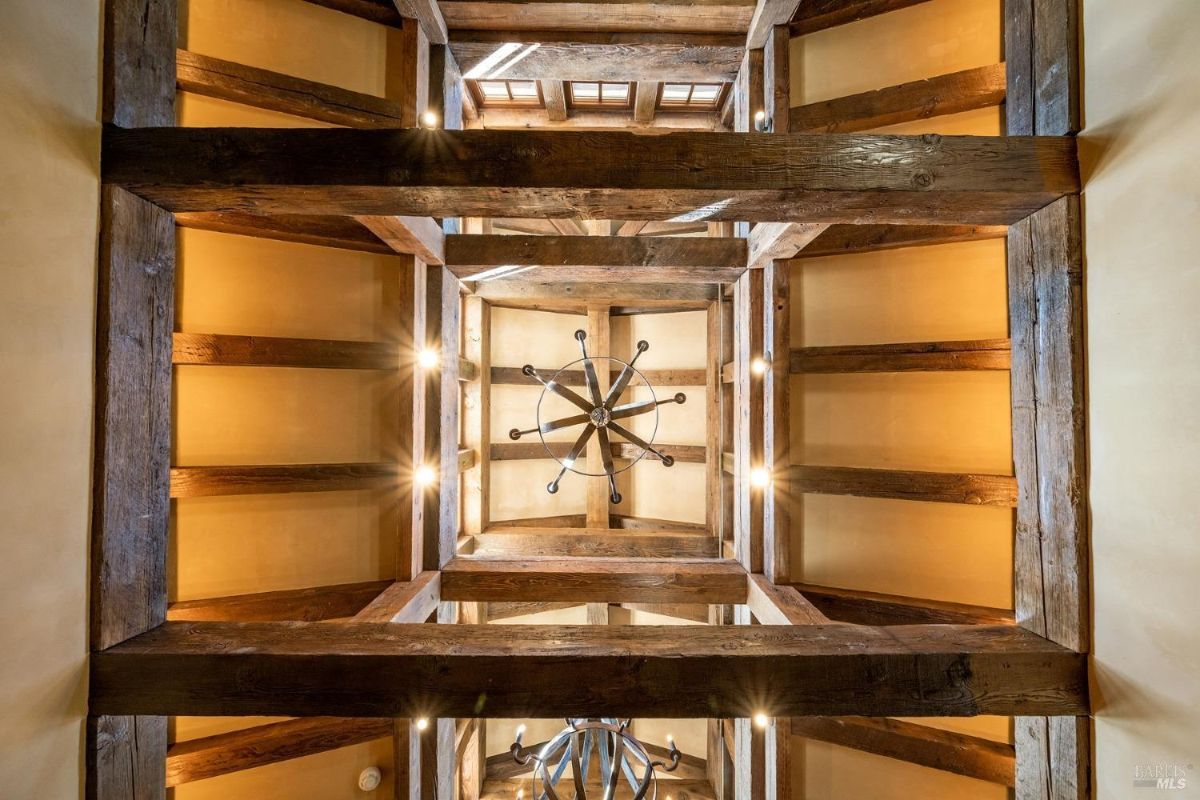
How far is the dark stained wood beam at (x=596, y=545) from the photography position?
4.62 meters

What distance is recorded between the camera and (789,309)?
324cm

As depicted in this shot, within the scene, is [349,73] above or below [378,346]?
above

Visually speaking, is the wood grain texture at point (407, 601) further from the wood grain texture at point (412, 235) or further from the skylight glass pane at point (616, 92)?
the skylight glass pane at point (616, 92)

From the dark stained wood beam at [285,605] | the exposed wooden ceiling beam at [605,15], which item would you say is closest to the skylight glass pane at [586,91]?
the exposed wooden ceiling beam at [605,15]

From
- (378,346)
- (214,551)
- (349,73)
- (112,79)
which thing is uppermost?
(349,73)

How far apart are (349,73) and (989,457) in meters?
4.52

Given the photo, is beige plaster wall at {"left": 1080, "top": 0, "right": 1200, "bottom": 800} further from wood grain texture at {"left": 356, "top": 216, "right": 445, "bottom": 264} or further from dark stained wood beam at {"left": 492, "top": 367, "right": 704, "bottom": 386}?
dark stained wood beam at {"left": 492, "top": 367, "right": 704, "bottom": 386}

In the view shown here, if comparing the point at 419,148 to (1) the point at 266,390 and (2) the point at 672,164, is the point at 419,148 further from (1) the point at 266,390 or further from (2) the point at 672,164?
(1) the point at 266,390

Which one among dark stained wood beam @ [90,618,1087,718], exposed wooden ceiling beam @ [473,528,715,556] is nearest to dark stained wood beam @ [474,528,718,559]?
exposed wooden ceiling beam @ [473,528,715,556]

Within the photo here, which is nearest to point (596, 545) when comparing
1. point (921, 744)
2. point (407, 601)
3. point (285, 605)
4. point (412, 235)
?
point (407, 601)

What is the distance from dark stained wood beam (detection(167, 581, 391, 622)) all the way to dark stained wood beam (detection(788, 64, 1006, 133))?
415cm

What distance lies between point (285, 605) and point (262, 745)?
2.58 feet

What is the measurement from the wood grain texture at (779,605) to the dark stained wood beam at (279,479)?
253 cm

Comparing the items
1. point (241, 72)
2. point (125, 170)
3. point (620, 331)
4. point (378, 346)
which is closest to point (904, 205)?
point (125, 170)
